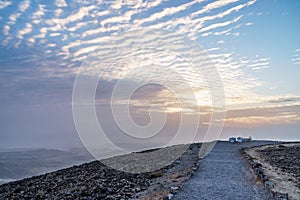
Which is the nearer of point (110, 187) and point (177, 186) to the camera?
point (177, 186)

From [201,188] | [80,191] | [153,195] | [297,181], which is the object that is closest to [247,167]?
[297,181]

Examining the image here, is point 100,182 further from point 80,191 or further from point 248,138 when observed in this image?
point 248,138

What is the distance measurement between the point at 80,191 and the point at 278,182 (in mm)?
11336

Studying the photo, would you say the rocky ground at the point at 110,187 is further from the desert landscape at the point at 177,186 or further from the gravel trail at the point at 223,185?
the gravel trail at the point at 223,185

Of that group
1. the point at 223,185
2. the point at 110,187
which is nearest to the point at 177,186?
the point at 223,185

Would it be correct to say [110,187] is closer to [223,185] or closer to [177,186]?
[177,186]

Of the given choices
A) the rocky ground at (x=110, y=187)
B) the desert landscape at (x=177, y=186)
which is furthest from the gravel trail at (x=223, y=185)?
the rocky ground at (x=110, y=187)

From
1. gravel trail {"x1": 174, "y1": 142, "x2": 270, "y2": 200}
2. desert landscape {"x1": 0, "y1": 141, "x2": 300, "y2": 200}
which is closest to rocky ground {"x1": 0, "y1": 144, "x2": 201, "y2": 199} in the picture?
desert landscape {"x1": 0, "y1": 141, "x2": 300, "y2": 200}

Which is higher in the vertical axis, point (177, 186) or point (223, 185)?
point (177, 186)

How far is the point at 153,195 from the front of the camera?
1397 cm

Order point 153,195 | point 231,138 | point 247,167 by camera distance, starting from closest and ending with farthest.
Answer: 1. point 153,195
2. point 247,167
3. point 231,138

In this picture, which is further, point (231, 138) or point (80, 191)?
point (231, 138)

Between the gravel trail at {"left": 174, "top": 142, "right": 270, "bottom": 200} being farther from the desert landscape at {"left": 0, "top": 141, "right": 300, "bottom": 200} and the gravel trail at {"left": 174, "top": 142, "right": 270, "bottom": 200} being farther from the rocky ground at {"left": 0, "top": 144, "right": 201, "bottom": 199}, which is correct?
the rocky ground at {"left": 0, "top": 144, "right": 201, "bottom": 199}

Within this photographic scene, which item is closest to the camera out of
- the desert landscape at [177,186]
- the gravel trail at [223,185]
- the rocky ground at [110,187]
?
the gravel trail at [223,185]
